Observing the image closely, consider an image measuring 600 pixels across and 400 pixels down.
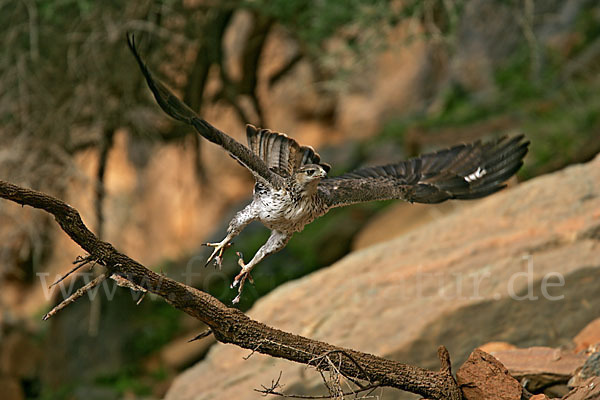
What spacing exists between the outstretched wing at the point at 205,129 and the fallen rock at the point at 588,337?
270 centimetres

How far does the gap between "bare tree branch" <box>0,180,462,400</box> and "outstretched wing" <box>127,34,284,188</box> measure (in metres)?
0.61

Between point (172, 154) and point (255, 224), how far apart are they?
444 centimetres

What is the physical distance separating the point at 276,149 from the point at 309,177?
1.46ft

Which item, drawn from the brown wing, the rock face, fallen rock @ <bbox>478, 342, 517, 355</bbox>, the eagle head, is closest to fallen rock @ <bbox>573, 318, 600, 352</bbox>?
the rock face

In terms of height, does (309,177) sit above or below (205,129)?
below

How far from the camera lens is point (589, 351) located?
437cm

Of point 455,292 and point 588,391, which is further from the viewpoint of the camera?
point 455,292

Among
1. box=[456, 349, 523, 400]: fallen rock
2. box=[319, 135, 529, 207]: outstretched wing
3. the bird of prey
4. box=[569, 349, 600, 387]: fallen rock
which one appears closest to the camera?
the bird of prey

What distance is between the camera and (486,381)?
380 centimetres

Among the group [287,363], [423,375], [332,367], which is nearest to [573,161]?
[287,363]

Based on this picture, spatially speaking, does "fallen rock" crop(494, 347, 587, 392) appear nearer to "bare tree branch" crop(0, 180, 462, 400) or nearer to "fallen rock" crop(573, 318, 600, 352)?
"fallen rock" crop(573, 318, 600, 352)

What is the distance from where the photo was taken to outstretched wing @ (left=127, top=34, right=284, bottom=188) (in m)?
2.86

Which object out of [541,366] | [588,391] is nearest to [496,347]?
[541,366]

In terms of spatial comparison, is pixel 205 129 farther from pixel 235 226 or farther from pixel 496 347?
pixel 496 347
